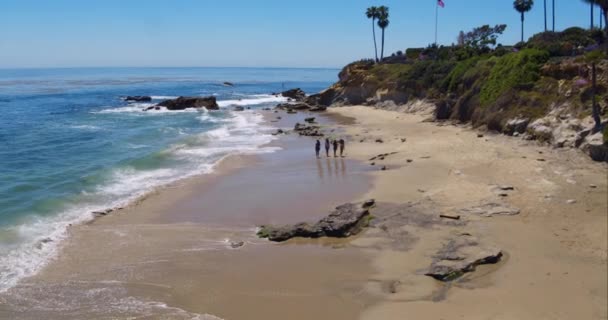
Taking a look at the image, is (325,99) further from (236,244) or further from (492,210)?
(236,244)

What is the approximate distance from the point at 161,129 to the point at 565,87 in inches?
1191

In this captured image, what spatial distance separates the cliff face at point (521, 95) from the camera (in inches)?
1032

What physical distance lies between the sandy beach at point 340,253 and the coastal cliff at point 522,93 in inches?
114

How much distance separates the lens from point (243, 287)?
1226 centimetres

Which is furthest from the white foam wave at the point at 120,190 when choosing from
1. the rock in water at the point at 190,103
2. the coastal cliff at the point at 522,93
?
the rock in water at the point at 190,103

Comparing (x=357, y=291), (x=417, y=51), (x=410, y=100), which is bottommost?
(x=357, y=291)

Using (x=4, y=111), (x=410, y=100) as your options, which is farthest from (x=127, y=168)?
(x=4, y=111)

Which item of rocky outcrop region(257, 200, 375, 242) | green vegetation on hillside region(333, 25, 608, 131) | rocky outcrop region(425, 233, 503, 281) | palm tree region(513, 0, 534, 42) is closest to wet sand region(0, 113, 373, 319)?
rocky outcrop region(257, 200, 375, 242)

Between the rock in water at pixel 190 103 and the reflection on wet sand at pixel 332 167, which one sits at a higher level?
the rock in water at pixel 190 103

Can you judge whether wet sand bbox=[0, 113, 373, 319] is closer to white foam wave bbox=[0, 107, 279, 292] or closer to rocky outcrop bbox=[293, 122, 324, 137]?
white foam wave bbox=[0, 107, 279, 292]

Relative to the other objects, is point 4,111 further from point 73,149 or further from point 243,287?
point 243,287

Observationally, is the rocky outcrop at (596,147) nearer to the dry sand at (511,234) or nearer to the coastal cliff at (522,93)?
the coastal cliff at (522,93)

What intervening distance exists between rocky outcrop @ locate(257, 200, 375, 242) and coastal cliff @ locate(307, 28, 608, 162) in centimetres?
1247

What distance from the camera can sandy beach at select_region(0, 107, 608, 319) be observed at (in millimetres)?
11094
